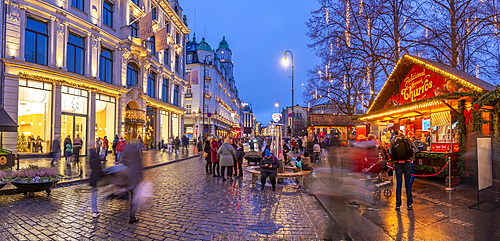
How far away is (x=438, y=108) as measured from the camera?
1134 centimetres

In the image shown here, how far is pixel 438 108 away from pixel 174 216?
11287 mm

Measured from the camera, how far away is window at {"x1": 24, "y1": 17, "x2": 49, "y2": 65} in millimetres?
17609

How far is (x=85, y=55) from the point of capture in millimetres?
21734

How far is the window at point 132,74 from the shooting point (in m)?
28.0

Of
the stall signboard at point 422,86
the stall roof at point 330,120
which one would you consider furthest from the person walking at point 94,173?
the stall roof at point 330,120

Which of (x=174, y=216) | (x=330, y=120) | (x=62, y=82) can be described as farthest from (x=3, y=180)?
(x=330, y=120)

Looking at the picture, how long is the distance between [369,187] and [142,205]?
283 inches

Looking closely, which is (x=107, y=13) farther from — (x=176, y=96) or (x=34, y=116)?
(x=176, y=96)

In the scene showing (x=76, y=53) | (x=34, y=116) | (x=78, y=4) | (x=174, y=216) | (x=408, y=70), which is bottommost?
(x=174, y=216)

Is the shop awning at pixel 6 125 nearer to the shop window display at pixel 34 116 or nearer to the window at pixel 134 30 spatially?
the shop window display at pixel 34 116

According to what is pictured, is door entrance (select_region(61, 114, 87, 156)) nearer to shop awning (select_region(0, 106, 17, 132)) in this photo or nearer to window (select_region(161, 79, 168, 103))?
shop awning (select_region(0, 106, 17, 132))

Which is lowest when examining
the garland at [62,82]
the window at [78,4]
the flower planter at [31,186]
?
the flower planter at [31,186]

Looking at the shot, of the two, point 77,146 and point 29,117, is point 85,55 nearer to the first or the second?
point 29,117

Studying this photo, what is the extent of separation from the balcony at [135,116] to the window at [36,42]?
950cm
